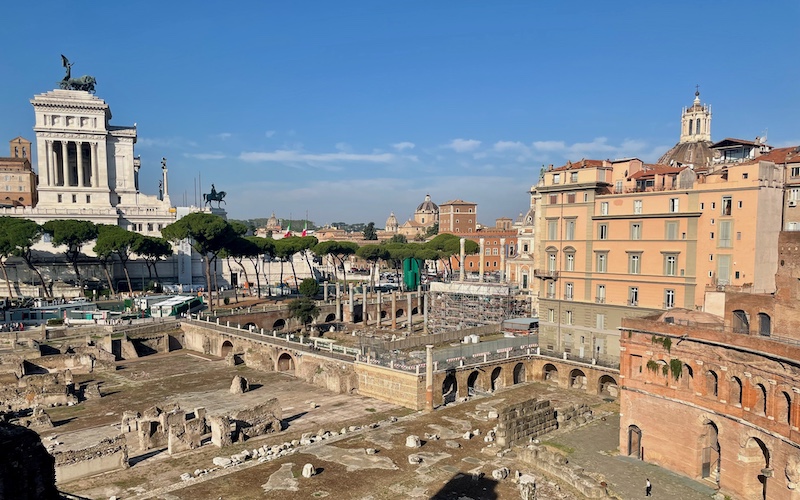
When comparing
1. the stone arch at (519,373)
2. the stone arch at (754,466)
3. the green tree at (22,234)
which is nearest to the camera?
the stone arch at (754,466)

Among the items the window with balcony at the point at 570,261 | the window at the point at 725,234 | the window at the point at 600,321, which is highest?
the window at the point at 725,234

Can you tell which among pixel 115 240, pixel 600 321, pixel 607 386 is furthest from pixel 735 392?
pixel 115 240

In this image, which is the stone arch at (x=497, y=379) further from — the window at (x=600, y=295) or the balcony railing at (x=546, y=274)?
the window at (x=600, y=295)

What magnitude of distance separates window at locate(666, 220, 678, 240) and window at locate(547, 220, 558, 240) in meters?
9.79

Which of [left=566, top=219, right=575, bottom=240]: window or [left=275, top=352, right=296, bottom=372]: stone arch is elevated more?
[left=566, top=219, right=575, bottom=240]: window

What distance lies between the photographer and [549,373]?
4800cm

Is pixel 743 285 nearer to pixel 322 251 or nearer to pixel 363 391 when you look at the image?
pixel 363 391

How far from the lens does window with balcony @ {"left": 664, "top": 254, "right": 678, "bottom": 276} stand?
134 feet

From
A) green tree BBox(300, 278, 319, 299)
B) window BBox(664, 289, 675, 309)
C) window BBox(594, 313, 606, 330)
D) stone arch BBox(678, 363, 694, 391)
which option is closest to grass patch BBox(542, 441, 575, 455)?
stone arch BBox(678, 363, 694, 391)

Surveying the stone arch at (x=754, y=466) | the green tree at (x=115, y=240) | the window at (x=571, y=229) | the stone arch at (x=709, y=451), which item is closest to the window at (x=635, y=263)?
the window at (x=571, y=229)

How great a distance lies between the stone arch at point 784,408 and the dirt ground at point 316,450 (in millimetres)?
9761

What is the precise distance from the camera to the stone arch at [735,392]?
85.4ft

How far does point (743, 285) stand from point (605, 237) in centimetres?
1095

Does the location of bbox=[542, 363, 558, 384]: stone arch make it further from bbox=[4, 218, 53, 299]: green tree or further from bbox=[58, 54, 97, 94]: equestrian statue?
bbox=[58, 54, 97, 94]: equestrian statue
